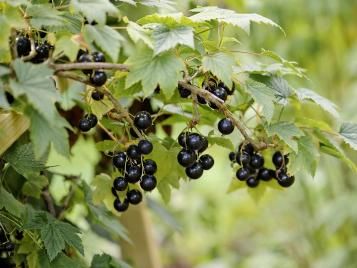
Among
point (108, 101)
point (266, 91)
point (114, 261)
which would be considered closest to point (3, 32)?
point (108, 101)

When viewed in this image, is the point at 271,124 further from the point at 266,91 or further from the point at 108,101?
the point at 108,101

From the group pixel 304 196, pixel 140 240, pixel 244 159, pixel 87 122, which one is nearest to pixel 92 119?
pixel 87 122

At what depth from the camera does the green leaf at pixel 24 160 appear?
850 millimetres

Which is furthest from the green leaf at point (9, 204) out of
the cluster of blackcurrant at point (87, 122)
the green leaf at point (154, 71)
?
the green leaf at point (154, 71)

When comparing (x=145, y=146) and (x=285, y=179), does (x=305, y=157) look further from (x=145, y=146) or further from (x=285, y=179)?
(x=145, y=146)

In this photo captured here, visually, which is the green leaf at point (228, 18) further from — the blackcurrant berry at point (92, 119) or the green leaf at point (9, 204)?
the green leaf at point (9, 204)

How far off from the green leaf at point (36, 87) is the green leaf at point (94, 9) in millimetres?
74

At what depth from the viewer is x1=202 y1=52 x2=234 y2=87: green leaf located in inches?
29.5

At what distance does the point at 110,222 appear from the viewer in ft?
3.43

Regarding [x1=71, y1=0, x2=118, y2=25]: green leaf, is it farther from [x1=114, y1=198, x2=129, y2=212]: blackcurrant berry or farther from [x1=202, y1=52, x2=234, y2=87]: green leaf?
[x1=114, y1=198, x2=129, y2=212]: blackcurrant berry

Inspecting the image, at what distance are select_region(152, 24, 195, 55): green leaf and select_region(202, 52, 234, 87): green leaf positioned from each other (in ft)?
0.14

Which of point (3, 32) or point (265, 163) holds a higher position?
point (3, 32)

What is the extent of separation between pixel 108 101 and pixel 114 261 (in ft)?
0.97

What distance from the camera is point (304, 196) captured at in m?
2.56
